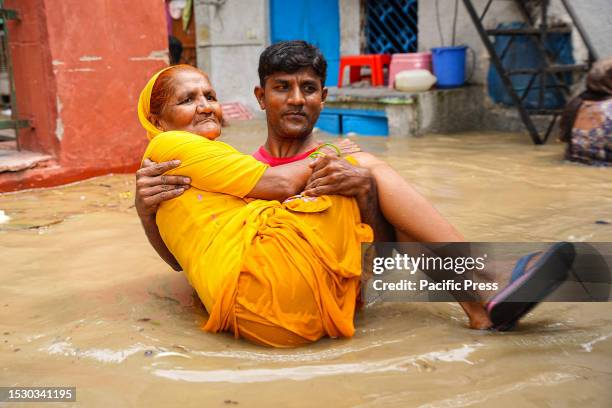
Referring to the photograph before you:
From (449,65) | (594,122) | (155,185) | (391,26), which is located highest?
(391,26)

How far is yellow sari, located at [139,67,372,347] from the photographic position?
222 cm

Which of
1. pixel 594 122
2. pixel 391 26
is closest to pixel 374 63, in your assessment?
pixel 391 26

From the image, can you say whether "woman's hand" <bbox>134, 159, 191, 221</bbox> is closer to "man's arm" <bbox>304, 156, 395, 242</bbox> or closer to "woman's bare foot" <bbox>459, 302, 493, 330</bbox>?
"man's arm" <bbox>304, 156, 395, 242</bbox>

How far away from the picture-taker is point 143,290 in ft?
9.44

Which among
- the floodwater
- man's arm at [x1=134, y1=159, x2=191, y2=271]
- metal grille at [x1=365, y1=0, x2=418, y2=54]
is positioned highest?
metal grille at [x1=365, y1=0, x2=418, y2=54]

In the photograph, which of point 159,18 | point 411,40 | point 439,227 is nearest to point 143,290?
point 439,227

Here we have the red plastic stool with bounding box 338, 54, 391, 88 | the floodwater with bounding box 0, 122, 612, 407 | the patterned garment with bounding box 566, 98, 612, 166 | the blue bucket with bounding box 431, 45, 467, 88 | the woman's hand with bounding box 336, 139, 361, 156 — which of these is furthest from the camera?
the red plastic stool with bounding box 338, 54, 391, 88

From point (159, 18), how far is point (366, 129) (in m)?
3.49

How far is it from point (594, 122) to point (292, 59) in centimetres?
391

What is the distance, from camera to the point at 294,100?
99.3 inches

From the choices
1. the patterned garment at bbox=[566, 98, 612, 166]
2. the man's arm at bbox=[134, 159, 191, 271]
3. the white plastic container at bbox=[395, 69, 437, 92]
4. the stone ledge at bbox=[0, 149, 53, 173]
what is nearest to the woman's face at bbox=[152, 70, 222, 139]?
the man's arm at bbox=[134, 159, 191, 271]

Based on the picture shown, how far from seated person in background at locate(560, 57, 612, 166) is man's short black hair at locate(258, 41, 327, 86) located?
3.75 meters

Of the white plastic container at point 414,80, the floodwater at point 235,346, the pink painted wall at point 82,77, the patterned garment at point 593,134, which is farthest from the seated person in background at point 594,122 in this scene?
the pink painted wall at point 82,77

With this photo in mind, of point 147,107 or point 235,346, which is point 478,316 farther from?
point 147,107
